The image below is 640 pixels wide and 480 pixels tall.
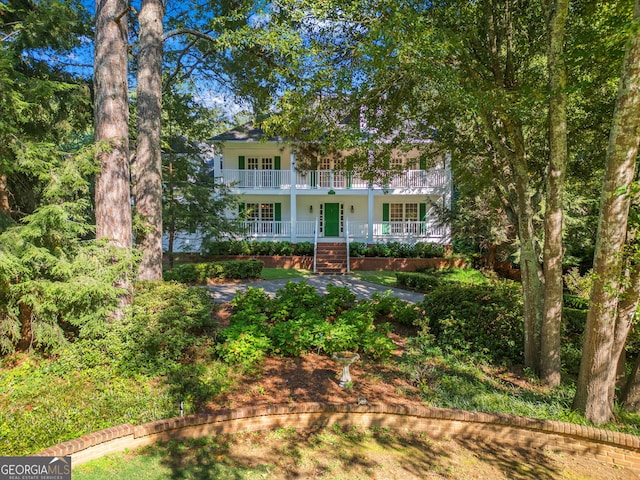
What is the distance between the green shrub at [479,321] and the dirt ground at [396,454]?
1.99m

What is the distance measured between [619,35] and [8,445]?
793 centimetres

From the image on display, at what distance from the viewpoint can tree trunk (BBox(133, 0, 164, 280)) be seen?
8.52m

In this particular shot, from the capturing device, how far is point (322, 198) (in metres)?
20.9

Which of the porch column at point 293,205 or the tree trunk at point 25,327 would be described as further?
the porch column at point 293,205

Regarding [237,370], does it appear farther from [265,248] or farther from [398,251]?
[398,251]

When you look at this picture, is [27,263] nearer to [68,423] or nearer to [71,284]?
[71,284]

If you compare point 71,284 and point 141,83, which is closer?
point 71,284

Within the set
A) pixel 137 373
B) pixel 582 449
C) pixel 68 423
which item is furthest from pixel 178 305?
pixel 582 449

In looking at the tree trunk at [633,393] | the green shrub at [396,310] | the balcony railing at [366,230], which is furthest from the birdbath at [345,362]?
the balcony railing at [366,230]

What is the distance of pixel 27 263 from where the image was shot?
5109 millimetres

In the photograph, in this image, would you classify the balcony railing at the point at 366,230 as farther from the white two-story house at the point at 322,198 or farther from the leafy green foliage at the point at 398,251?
the leafy green foliage at the point at 398,251

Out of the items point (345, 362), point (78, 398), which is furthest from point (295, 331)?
point (78, 398)

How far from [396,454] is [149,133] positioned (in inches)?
325

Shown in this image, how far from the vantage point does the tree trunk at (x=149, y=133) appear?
28.0 ft
